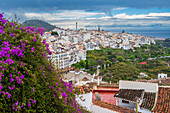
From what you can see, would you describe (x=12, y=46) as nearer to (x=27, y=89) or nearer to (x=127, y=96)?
(x=27, y=89)

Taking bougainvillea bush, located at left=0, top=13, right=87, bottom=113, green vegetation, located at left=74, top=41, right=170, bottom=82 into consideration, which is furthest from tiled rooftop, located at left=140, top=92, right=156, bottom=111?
green vegetation, located at left=74, top=41, right=170, bottom=82

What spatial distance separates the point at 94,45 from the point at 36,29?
54313 millimetres

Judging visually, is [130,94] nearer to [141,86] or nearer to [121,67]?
[141,86]

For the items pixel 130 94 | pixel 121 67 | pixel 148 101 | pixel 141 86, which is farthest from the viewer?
pixel 121 67

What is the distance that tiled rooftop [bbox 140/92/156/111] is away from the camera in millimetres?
6828

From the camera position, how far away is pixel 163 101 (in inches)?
279

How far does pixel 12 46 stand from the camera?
2.73m

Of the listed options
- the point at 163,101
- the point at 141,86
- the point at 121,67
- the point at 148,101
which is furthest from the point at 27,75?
the point at 121,67

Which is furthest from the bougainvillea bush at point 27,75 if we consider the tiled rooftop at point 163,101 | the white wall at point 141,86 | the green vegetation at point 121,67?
the green vegetation at point 121,67

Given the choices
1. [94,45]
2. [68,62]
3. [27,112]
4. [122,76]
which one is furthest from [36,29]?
[94,45]

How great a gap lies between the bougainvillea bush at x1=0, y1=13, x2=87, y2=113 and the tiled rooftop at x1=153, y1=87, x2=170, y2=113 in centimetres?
431

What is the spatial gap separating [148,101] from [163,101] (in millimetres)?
522

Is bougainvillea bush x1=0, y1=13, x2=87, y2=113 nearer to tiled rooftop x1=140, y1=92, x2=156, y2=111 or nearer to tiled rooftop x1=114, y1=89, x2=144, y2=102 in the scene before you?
tiled rooftop x1=140, y1=92, x2=156, y2=111

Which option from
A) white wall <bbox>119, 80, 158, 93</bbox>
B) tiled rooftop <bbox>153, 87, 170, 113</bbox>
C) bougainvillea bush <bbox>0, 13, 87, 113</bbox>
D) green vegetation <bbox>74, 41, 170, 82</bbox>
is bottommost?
green vegetation <bbox>74, 41, 170, 82</bbox>
